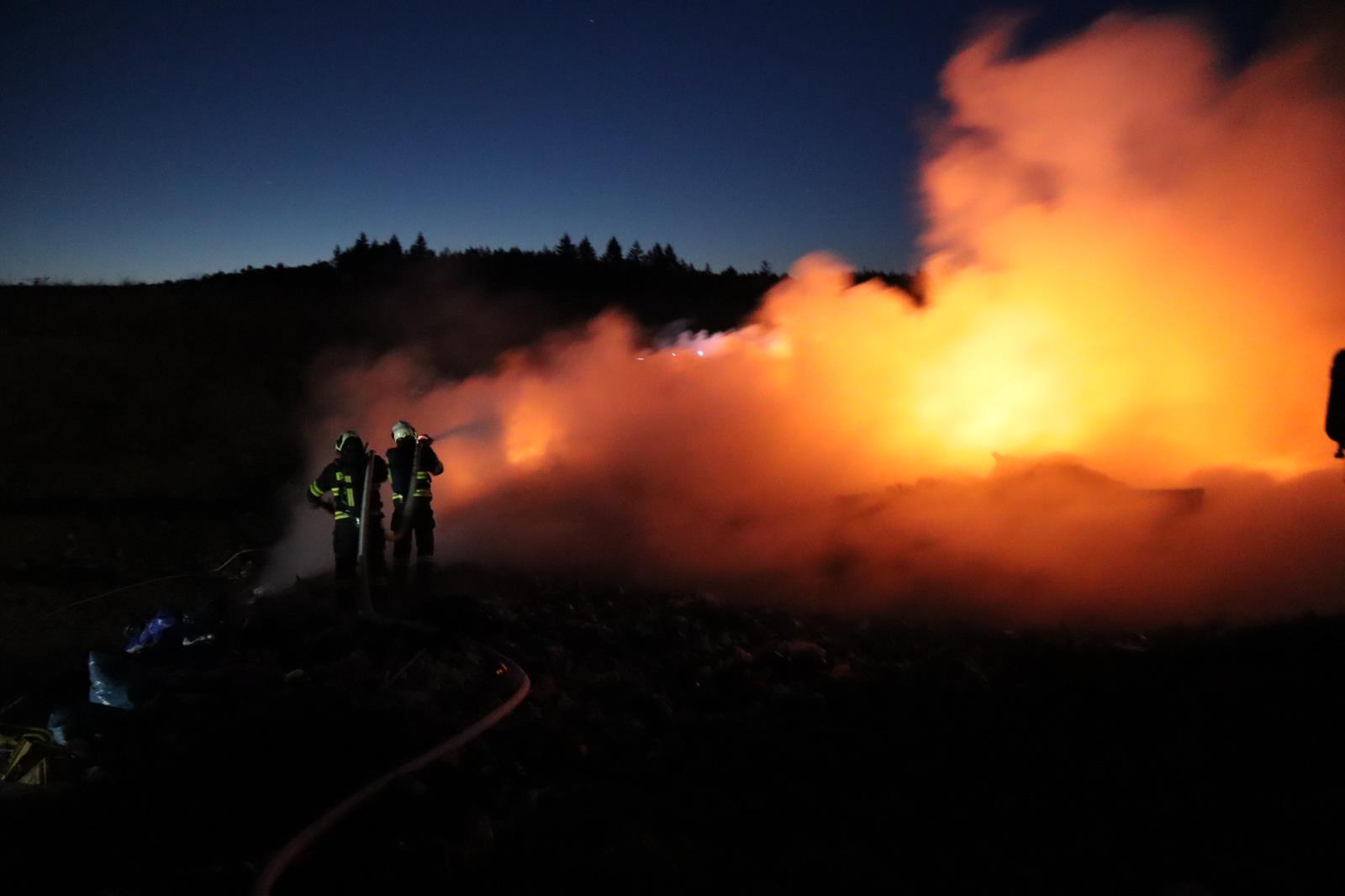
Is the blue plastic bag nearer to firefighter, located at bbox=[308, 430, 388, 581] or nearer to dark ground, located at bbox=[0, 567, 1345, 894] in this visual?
dark ground, located at bbox=[0, 567, 1345, 894]

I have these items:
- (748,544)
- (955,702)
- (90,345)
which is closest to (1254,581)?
(955,702)

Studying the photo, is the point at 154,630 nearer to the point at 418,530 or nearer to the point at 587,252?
the point at 418,530

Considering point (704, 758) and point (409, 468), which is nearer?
point (704, 758)

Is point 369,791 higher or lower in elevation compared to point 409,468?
lower

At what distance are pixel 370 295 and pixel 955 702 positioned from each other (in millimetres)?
40072

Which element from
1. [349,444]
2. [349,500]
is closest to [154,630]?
[349,500]

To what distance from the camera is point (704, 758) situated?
4.75 metres

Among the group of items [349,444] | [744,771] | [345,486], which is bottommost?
[744,771]

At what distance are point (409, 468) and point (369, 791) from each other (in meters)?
5.25

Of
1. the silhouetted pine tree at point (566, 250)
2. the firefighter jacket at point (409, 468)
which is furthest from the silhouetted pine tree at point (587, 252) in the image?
the firefighter jacket at point (409, 468)

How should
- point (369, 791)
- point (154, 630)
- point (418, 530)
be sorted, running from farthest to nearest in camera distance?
point (418, 530), point (154, 630), point (369, 791)

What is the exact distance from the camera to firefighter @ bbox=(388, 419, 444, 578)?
8.92m

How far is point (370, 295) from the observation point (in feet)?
133

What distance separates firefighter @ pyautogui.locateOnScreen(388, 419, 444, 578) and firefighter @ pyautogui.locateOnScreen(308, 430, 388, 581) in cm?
37
